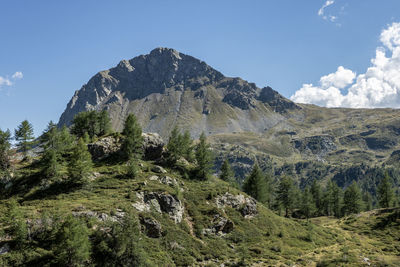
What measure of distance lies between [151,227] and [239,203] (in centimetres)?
2870

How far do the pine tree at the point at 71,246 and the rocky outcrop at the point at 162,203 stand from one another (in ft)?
59.8

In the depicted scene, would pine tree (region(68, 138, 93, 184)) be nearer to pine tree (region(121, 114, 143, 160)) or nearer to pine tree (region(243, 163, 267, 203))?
pine tree (region(121, 114, 143, 160))

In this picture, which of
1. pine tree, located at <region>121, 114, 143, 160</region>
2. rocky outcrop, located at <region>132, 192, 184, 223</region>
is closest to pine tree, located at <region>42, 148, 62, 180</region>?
rocky outcrop, located at <region>132, 192, 184, 223</region>

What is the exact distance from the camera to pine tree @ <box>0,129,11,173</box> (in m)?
57.1

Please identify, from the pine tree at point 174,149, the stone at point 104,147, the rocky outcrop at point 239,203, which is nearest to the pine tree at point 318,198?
the rocky outcrop at point 239,203

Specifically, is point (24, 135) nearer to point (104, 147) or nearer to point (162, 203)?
point (104, 147)

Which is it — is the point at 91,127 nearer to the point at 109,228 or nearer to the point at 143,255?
the point at 109,228

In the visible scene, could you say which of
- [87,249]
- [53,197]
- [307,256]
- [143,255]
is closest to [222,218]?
[307,256]

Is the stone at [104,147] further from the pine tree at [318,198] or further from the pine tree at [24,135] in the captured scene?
the pine tree at [318,198]

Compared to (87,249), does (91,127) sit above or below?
above

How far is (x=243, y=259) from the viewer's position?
47094mm

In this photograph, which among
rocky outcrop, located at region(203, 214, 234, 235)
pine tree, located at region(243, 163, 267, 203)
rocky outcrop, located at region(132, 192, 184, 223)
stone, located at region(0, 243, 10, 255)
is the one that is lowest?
stone, located at region(0, 243, 10, 255)

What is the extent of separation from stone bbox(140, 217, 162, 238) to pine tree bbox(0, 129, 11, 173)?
36320mm

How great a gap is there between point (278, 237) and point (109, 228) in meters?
42.0
